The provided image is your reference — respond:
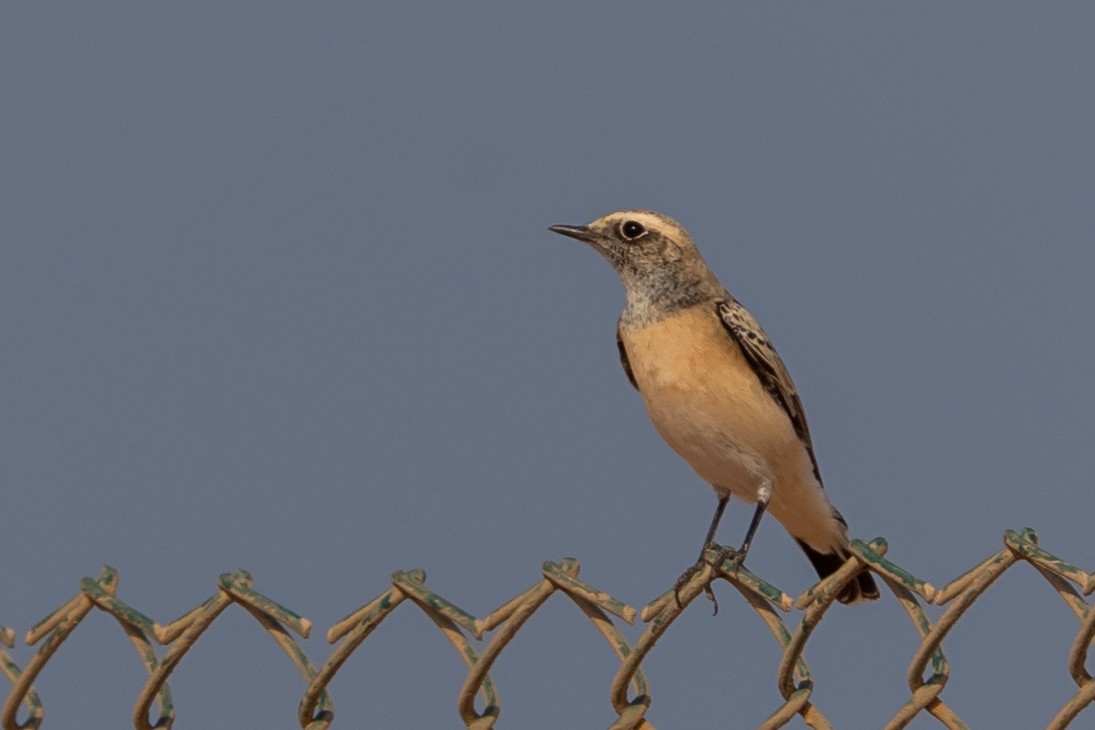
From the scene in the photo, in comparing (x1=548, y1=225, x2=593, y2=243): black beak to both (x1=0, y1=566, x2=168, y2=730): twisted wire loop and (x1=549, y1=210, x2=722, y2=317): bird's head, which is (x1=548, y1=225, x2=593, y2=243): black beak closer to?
(x1=549, y1=210, x2=722, y2=317): bird's head

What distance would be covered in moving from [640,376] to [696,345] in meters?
0.28

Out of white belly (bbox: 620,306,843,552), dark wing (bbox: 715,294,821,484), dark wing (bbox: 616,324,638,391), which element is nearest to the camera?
white belly (bbox: 620,306,843,552)

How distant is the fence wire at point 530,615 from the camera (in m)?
3.52

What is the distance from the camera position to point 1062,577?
3.36 metres

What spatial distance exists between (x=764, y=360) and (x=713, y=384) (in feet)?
1.27

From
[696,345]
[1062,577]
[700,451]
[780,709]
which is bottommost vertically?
[780,709]

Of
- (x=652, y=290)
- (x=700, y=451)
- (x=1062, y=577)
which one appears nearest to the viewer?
(x=1062, y=577)

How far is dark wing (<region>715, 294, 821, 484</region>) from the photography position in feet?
24.0

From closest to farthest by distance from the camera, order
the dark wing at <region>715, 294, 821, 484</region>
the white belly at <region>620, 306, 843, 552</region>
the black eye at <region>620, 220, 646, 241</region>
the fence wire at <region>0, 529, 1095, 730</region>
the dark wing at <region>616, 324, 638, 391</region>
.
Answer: the fence wire at <region>0, 529, 1095, 730</region>
the white belly at <region>620, 306, 843, 552</region>
the dark wing at <region>715, 294, 821, 484</region>
the dark wing at <region>616, 324, 638, 391</region>
the black eye at <region>620, 220, 646, 241</region>

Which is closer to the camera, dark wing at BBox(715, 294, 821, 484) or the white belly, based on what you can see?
the white belly

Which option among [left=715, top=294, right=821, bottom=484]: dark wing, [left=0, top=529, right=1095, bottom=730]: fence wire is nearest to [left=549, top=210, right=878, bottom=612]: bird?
[left=715, top=294, right=821, bottom=484]: dark wing

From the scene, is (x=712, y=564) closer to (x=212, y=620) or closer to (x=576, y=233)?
(x=212, y=620)

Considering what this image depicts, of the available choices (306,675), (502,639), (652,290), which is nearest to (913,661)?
(502,639)

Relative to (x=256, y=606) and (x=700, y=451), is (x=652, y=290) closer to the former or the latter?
(x=700, y=451)
